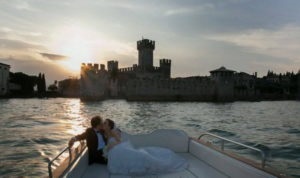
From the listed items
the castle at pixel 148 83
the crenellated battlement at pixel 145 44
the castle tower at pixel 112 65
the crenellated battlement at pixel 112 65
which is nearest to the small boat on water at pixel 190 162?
the castle at pixel 148 83

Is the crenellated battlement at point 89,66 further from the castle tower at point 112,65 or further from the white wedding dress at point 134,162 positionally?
the white wedding dress at point 134,162

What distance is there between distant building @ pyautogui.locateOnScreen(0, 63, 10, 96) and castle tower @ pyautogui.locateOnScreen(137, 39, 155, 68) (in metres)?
28.7

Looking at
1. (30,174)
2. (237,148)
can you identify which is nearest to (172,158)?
(30,174)

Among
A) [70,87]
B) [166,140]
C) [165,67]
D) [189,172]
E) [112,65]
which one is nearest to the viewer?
[189,172]

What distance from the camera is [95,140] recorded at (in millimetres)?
5164

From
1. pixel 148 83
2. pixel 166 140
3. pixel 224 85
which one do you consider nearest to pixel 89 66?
pixel 148 83

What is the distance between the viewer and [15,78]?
80.9m

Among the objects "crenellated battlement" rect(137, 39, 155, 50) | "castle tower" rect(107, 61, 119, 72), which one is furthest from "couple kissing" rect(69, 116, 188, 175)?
"castle tower" rect(107, 61, 119, 72)

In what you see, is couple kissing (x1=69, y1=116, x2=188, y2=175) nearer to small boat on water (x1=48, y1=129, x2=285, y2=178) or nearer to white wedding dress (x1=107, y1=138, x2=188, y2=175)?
white wedding dress (x1=107, y1=138, x2=188, y2=175)

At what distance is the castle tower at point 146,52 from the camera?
76.8 meters

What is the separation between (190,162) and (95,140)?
145 cm

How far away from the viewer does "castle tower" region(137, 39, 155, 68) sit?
76.8 metres

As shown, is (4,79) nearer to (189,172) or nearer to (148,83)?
(148,83)

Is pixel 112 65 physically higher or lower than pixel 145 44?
lower
